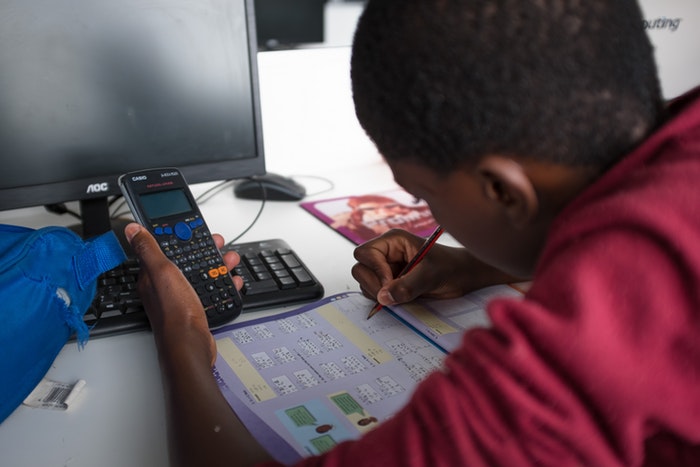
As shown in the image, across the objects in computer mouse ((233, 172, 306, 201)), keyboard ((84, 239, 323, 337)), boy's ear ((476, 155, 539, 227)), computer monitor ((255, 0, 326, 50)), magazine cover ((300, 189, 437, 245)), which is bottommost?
magazine cover ((300, 189, 437, 245))

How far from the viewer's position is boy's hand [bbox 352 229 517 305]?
28.9 inches

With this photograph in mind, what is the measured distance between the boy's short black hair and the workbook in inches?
6.8

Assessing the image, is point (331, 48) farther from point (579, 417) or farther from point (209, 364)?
point (579, 417)

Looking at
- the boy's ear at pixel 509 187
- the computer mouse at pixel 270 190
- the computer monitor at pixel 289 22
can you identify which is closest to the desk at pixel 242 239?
the computer mouse at pixel 270 190

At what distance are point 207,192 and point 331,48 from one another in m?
0.35

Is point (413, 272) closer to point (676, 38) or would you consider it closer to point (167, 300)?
point (167, 300)

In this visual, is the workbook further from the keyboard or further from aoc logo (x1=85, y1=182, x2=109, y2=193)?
aoc logo (x1=85, y1=182, x2=109, y2=193)

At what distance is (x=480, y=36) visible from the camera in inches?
15.8

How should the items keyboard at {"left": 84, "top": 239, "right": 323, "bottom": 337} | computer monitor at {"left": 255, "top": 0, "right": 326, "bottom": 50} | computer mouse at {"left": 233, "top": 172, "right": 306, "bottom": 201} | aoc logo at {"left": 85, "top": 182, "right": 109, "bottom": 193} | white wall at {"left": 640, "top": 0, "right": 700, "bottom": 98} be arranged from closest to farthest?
keyboard at {"left": 84, "top": 239, "right": 323, "bottom": 337} < aoc logo at {"left": 85, "top": 182, "right": 109, "bottom": 193} < computer mouse at {"left": 233, "top": 172, "right": 306, "bottom": 201} < white wall at {"left": 640, "top": 0, "right": 700, "bottom": 98} < computer monitor at {"left": 255, "top": 0, "right": 326, "bottom": 50}

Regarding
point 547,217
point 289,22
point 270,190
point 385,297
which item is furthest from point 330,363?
point 289,22

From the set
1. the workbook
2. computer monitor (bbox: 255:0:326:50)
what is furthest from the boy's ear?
computer monitor (bbox: 255:0:326:50)

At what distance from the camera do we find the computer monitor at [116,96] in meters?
0.78

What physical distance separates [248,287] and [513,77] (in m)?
0.45

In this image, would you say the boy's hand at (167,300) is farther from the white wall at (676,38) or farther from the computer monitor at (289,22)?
the computer monitor at (289,22)
